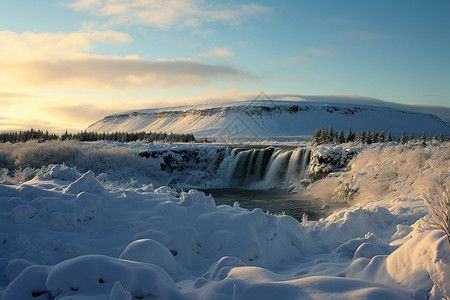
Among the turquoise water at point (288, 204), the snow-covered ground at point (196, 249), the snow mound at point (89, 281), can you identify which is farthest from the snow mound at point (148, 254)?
the turquoise water at point (288, 204)

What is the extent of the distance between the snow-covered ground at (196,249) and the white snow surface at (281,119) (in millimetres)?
114710

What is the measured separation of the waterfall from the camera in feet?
89.4

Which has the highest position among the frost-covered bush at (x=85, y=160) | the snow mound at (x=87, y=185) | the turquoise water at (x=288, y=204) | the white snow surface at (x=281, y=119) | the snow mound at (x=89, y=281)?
the white snow surface at (x=281, y=119)

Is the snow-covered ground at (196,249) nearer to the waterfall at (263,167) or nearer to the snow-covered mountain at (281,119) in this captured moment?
the waterfall at (263,167)

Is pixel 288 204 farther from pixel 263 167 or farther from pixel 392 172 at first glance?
pixel 263 167

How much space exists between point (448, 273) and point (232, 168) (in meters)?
28.6

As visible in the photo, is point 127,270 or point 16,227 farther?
point 16,227

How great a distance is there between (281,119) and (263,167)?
393 ft

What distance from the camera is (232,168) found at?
104 ft

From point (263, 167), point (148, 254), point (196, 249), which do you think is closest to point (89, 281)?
point (148, 254)

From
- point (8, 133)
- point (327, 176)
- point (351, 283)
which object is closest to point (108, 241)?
point (351, 283)

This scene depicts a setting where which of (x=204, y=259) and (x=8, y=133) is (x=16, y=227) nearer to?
(x=204, y=259)

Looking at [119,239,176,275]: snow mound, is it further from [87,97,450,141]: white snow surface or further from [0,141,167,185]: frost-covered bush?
[87,97,450,141]: white snow surface

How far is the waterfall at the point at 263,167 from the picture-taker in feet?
89.4
